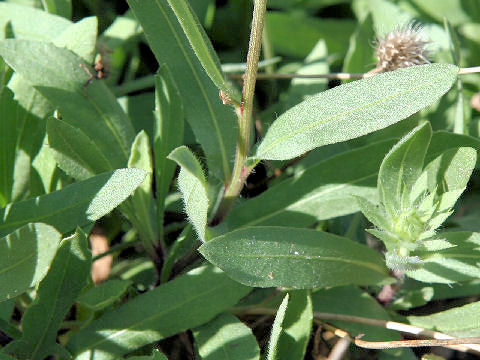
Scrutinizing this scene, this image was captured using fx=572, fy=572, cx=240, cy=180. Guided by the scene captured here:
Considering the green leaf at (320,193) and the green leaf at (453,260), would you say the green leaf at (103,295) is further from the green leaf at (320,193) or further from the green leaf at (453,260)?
the green leaf at (453,260)

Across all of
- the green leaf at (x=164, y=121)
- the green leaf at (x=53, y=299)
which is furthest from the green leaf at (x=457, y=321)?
the green leaf at (x=53, y=299)

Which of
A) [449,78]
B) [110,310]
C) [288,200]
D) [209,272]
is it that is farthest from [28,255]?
[449,78]

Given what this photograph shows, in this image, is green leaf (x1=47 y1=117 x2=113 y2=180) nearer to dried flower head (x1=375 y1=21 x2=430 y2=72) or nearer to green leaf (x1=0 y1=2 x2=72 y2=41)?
green leaf (x1=0 y1=2 x2=72 y2=41)

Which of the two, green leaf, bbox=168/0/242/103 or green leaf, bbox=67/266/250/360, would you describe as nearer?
green leaf, bbox=168/0/242/103

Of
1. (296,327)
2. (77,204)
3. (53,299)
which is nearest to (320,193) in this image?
(296,327)

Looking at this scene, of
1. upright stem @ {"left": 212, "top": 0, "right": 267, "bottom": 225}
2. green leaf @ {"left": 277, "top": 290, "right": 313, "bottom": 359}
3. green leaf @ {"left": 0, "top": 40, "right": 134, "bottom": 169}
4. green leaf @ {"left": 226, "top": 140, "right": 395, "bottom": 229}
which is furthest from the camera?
green leaf @ {"left": 226, "top": 140, "right": 395, "bottom": 229}

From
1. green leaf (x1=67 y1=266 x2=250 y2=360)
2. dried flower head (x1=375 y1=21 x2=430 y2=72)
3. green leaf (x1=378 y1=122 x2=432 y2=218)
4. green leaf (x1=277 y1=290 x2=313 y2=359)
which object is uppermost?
dried flower head (x1=375 y1=21 x2=430 y2=72)

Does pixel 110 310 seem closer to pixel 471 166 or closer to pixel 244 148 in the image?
pixel 244 148

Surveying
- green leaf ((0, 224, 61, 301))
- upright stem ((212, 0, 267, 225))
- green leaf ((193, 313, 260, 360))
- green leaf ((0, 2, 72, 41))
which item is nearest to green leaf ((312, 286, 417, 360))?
green leaf ((193, 313, 260, 360))
